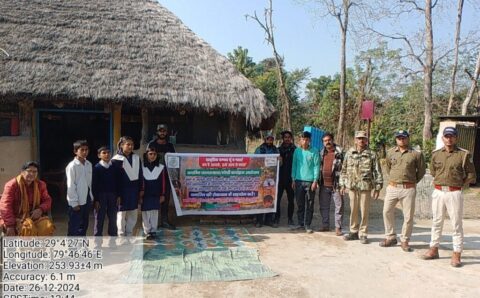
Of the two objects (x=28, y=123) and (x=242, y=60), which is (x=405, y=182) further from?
(x=242, y=60)

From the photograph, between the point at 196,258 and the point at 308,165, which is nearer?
the point at 196,258

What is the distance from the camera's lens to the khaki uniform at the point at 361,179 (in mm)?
5570

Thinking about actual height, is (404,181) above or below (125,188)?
above

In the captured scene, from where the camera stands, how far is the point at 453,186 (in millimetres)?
4777

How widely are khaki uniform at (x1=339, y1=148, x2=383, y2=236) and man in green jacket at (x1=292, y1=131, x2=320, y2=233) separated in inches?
18.2

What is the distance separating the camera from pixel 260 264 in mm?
4582

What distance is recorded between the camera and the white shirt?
14.8ft

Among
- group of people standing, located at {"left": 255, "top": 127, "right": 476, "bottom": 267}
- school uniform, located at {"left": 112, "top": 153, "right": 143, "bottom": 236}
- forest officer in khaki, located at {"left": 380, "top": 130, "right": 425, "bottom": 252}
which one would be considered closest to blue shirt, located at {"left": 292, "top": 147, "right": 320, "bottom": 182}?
group of people standing, located at {"left": 255, "top": 127, "right": 476, "bottom": 267}

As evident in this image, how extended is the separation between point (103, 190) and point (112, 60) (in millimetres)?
2816

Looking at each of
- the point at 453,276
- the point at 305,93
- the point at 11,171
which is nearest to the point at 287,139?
the point at 453,276

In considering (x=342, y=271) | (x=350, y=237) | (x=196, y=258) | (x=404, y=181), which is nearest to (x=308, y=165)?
(x=350, y=237)

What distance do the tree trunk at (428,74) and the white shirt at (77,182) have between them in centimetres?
1103

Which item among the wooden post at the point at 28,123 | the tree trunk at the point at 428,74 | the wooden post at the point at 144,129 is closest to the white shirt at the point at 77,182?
the wooden post at the point at 144,129

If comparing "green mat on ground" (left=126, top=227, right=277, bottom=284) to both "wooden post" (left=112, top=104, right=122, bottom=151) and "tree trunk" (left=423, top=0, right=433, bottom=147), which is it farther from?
"tree trunk" (left=423, top=0, right=433, bottom=147)
